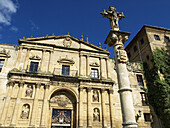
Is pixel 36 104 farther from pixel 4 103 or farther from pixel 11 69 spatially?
pixel 11 69

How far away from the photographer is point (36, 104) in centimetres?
1694

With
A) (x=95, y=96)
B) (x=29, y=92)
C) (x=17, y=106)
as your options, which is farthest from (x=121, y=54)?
(x=17, y=106)

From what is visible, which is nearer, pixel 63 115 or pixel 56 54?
pixel 63 115

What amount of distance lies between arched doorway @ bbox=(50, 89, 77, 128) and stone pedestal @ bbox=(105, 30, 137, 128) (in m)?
11.6

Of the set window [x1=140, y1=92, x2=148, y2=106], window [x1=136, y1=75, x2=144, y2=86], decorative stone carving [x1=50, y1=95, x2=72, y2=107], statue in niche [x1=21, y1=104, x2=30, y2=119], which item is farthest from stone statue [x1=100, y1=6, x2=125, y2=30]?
window [x1=136, y1=75, x2=144, y2=86]

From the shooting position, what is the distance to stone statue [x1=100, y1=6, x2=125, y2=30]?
9.91m

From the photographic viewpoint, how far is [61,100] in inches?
738

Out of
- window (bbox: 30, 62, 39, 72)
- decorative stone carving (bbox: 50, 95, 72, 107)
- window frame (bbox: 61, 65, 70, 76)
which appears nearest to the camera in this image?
decorative stone carving (bbox: 50, 95, 72, 107)

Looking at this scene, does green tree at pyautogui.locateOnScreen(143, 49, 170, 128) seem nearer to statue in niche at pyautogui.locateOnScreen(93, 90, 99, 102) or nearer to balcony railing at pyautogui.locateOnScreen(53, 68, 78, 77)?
statue in niche at pyautogui.locateOnScreen(93, 90, 99, 102)

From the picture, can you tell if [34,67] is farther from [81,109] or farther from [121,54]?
[121,54]

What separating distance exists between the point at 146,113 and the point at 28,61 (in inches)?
682

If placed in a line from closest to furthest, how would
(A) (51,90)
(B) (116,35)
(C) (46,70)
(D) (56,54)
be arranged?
(B) (116,35) → (A) (51,90) → (C) (46,70) → (D) (56,54)

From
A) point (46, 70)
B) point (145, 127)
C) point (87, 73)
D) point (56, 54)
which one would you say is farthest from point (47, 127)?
point (145, 127)

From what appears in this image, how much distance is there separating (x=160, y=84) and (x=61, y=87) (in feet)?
43.4
